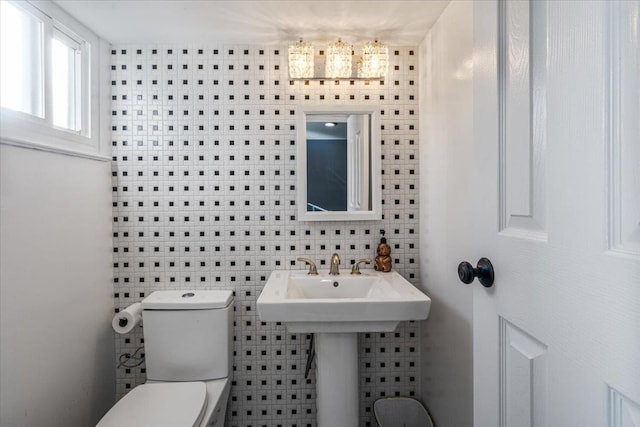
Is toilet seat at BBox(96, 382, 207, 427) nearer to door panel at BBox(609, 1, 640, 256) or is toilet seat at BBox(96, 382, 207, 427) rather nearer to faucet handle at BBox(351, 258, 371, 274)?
faucet handle at BBox(351, 258, 371, 274)

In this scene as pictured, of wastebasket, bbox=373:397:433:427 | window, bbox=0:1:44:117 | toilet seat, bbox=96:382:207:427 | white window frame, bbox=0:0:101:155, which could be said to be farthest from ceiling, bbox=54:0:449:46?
wastebasket, bbox=373:397:433:427

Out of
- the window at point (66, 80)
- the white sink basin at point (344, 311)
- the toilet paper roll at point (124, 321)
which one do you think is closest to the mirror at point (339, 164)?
the white sink basin at point (344, 311)

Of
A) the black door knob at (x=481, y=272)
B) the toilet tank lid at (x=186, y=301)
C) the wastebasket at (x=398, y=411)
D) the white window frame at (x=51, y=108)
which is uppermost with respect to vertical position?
the white window frame at (x=51, y=108)

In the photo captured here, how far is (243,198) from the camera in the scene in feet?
6.55

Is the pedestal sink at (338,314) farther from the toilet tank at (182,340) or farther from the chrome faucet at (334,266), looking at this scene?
the toilet tank at (182,340)

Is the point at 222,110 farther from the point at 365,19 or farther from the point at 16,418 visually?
the point at 16,418

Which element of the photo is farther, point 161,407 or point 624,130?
point 161,407

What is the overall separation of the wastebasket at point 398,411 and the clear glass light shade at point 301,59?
1.71 meters

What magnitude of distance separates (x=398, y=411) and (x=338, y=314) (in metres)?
0.86

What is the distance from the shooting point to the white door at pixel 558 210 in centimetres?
47

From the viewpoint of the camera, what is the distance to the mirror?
1.96 metres

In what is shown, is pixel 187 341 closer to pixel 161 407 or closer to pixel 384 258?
pixel 161 407

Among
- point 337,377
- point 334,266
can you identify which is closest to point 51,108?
point 334,266

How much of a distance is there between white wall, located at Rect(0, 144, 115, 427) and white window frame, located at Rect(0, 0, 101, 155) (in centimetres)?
6
